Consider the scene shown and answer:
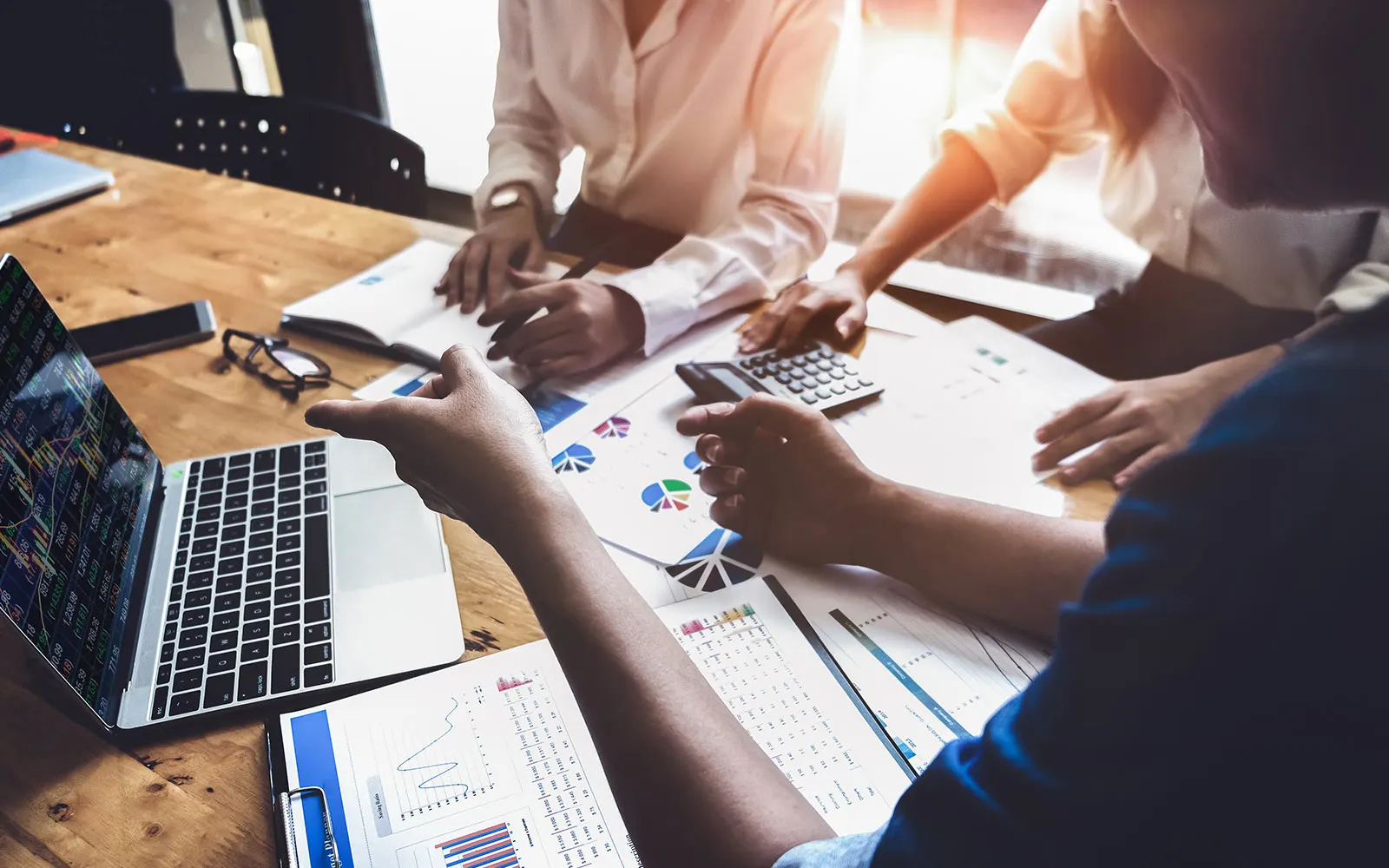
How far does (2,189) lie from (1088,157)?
1635 mm

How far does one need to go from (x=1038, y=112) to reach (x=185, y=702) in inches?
41.0

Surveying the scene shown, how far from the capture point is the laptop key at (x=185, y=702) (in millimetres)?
503

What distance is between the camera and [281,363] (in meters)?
0.83

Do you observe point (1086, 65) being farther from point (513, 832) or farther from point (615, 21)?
point (513, 832)

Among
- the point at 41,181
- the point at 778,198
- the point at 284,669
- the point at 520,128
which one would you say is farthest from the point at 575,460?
the point at 41,181

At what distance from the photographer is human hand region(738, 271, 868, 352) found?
0.88m

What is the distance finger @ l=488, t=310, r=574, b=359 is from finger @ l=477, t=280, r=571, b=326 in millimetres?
24

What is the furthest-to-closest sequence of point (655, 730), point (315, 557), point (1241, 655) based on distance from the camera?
point (315, 557)
point (655, 730)
point (1241, 655)

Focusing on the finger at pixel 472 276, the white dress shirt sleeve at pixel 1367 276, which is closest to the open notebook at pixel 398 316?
the finger at pixel 472 276

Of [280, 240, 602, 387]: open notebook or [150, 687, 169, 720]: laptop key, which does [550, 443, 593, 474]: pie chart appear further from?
[150, 687, 169, 720]: laptop key

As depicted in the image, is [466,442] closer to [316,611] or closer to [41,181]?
[316,611]

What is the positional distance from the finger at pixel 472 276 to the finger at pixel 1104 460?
0.61 metres

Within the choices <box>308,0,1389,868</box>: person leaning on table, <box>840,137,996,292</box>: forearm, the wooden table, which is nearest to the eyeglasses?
the wooden table

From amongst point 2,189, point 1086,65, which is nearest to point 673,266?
point 1086,65
